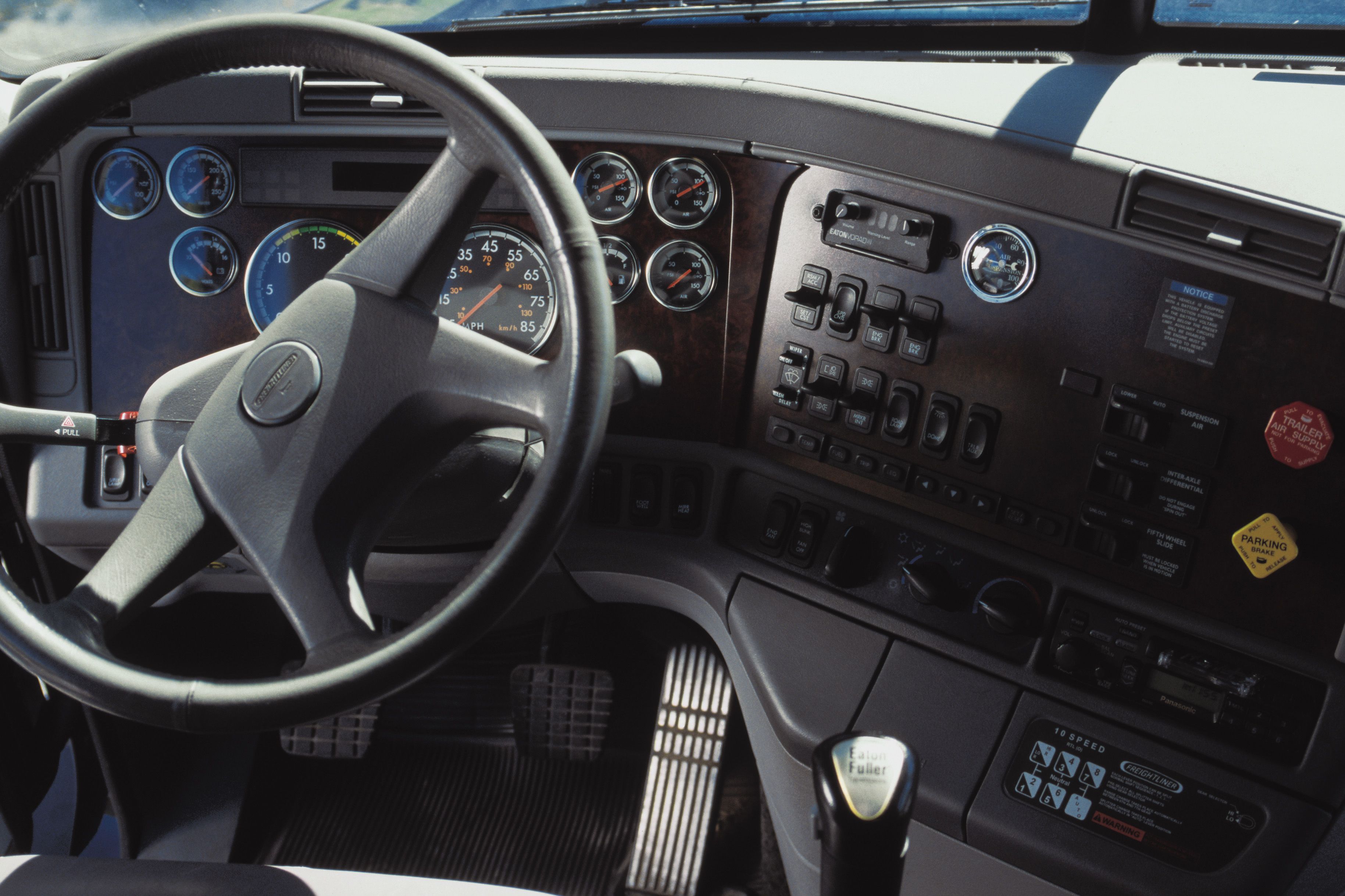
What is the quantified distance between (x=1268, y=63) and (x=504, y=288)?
121 centimetres

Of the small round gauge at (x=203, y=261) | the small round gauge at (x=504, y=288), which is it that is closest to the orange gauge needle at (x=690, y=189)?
the small round gauge at (x=504, y=288)

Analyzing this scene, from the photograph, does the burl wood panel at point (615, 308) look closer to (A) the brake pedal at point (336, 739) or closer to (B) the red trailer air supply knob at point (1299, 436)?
(B) the red trailer air supply knob at point (1299, 436)

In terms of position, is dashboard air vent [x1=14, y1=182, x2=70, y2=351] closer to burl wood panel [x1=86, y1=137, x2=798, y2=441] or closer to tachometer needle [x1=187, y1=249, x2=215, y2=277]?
burl wood panel [x1=86, y1=137, x2=798, y2=441]

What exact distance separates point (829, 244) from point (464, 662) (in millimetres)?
1301

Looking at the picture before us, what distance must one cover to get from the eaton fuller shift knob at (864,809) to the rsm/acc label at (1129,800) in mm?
489

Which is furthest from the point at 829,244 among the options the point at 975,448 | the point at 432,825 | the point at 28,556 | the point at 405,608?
the point at 28,556

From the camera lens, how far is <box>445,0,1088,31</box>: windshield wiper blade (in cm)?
161

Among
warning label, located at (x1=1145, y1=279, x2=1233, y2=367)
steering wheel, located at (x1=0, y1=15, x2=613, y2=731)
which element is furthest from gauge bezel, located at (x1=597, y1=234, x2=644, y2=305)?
warning label, located at (x1=1145, y1=279, x2=1233, y2=367)

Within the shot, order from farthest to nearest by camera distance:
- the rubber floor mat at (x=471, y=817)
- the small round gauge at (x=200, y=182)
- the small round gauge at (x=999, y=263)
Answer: the rubber floor mat at (x=471, y=817)
the small round gauge at (x=200, y=182)
the small round gauge at (x=999, y=263)

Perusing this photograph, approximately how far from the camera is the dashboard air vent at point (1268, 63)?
1.44 meters

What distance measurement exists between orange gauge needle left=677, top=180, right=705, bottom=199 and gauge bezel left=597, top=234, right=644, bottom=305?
0.11m

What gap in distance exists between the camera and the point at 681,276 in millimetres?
1559

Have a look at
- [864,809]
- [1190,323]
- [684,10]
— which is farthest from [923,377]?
[684,10]

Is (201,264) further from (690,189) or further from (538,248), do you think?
(690,189)
